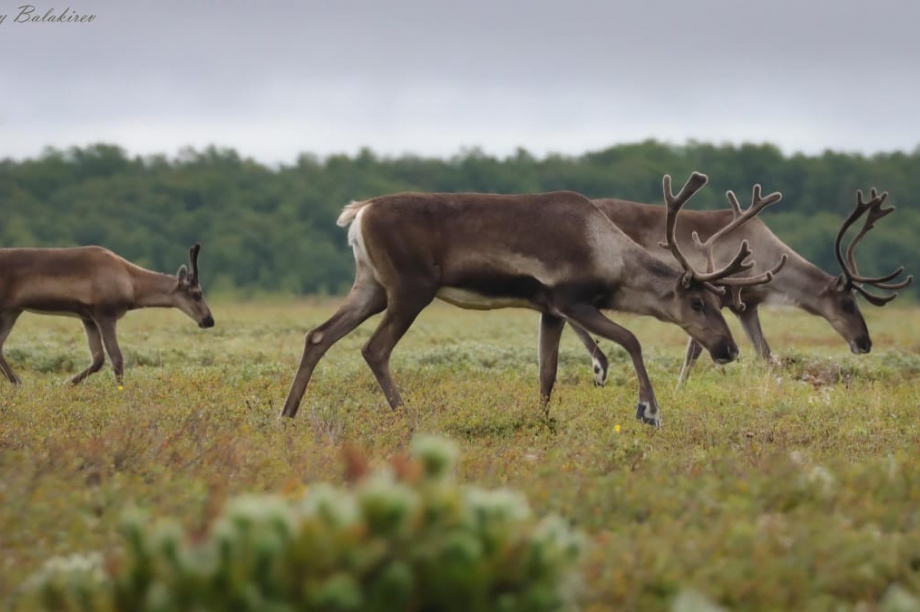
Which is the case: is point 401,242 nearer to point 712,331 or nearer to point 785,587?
Answer: point 712,331

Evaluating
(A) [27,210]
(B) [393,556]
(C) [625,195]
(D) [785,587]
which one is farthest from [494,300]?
(C) [625,195]

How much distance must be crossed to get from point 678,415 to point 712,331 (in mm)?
775

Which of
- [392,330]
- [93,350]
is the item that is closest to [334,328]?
[392,330]

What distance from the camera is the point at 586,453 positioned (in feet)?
25.6

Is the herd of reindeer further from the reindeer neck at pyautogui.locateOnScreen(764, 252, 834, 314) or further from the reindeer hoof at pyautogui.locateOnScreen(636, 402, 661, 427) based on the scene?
the reindeer neck at pyautogui.locateOnScreen(764, 252, 834, 314)

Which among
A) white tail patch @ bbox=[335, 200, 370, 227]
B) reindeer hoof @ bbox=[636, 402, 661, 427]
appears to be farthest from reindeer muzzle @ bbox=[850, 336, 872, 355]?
white tail patch @ bbox=[335, 200, 370, 227]

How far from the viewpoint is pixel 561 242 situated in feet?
34.0

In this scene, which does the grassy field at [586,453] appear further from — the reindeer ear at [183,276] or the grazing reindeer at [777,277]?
the reindeer ear at [183,276]

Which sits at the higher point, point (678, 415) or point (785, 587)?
point (785, 587)

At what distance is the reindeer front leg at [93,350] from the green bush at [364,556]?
983 centimetres

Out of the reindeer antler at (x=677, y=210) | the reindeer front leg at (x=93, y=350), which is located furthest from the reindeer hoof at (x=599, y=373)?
the reindeer front leg at (x=93, y=350)

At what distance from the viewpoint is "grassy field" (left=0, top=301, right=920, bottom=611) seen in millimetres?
4996

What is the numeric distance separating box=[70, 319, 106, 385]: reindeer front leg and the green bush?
9.83 metres

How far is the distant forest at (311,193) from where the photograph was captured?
56688 mm
